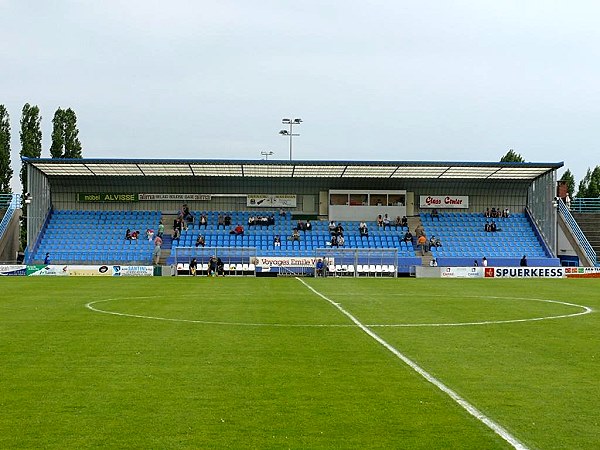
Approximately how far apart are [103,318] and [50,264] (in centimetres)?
3987

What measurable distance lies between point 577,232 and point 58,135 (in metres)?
56.0

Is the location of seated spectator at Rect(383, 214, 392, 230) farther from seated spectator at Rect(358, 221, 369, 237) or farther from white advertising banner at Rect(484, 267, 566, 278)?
white advertising banner at Rect(484, 267, 566, 278)

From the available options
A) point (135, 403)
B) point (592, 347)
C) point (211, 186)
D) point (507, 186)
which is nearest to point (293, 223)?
point (211, 186)

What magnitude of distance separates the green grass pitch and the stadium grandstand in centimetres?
4231

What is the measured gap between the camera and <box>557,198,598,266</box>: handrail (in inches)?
2648

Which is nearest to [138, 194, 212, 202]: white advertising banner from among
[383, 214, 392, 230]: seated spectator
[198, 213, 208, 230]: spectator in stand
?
[198, 213, 208, 230]: spectator in stand

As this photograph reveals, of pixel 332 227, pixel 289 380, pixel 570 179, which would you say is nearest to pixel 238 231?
pixel 332 227

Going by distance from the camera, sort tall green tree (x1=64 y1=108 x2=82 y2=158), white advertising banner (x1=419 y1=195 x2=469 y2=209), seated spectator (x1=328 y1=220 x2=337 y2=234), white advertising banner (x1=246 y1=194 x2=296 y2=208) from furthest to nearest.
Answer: tall green tree (x1=64 y1=108 x2=82 y2=158), white advertising banner (x1=419 y1=195 x2=469 y2=209), white advertising banner (x1=246 y1=194 x2=296 y2=208), seated spectator (x1=328 y1=220 x2=337 y2=234)

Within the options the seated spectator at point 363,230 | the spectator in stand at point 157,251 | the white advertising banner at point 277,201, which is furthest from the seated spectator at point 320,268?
the white advertising banner at point 277,201

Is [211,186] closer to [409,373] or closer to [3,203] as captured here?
[3,203]

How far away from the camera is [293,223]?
73562 mm

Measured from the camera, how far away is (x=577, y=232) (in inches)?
2788

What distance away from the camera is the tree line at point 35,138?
8350 cm

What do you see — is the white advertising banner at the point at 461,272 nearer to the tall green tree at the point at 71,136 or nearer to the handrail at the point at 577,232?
the handrail at the point at 577,232
